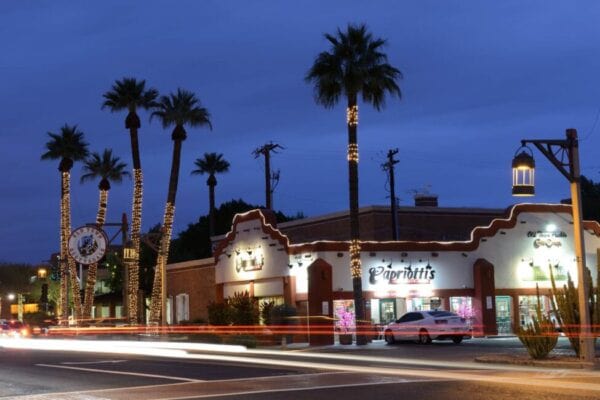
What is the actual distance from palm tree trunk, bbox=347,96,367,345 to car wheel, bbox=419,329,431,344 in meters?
2.40

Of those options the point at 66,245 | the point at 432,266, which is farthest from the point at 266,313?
the point at 66,245

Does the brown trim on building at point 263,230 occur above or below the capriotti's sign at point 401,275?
above

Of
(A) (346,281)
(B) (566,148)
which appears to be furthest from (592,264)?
(B) (566,148)

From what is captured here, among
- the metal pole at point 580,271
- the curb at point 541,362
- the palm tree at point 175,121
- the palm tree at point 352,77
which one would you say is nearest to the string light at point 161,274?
the palm tree at point 175,121

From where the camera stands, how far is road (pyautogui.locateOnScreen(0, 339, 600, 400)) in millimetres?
16609

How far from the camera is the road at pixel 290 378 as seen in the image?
16.6 metres

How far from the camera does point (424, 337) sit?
3666cm

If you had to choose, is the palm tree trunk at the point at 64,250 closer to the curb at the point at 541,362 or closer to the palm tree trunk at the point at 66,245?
the palm tree trunk at the point at 66,245

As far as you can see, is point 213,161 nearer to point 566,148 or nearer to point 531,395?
point 566,148

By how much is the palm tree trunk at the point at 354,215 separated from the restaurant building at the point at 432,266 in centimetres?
293

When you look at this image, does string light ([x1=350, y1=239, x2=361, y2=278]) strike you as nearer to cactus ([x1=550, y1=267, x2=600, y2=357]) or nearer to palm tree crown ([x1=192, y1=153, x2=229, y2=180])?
cactus ([x1=550, y1=267, x2=600, y2=357])

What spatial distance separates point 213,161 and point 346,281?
41.7m

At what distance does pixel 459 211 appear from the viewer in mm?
49156

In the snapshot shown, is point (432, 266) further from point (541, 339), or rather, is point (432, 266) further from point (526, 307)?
point (541, 339)
